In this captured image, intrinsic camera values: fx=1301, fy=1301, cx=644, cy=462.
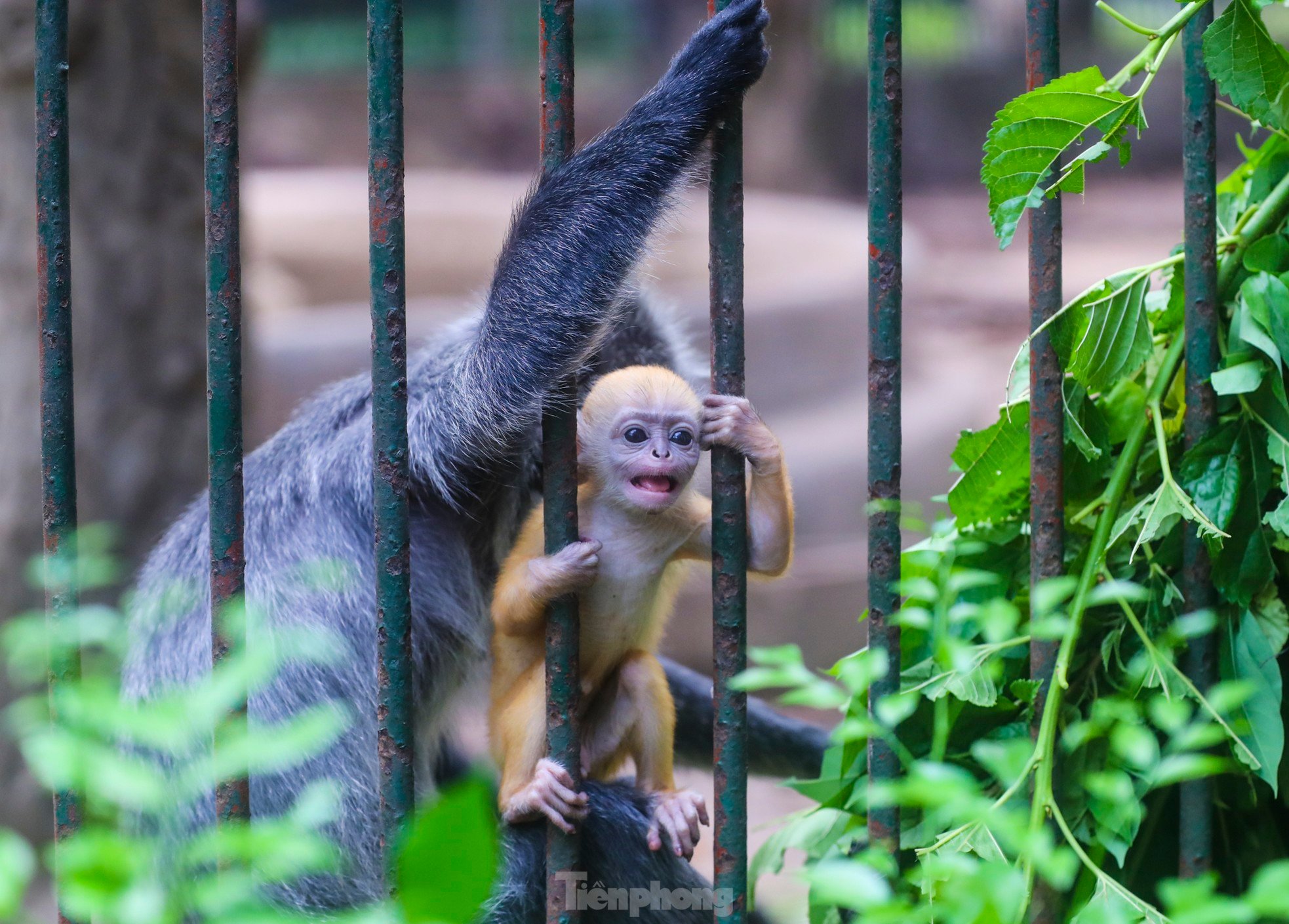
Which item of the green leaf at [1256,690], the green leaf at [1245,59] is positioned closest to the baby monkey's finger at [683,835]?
the green leaf at [1256,690]

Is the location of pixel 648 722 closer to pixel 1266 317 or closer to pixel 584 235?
pixel 584 235

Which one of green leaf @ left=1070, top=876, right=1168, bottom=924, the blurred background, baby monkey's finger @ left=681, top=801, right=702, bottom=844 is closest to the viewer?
green leaf @ left=1070, top=876, right=1168, bottom=924

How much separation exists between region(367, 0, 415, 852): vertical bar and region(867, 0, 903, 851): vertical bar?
54cm

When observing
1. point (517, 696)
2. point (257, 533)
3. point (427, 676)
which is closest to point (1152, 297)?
point (517, 696)

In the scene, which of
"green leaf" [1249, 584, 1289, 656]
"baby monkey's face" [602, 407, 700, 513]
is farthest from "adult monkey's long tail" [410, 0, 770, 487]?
"green leaf" [1249, 584, 1289, 656]

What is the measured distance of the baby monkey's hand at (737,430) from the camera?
1654mm

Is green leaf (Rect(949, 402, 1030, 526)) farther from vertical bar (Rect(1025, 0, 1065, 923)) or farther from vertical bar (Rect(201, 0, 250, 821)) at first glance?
vertical bar (Rect(201, 0, 250, 821))

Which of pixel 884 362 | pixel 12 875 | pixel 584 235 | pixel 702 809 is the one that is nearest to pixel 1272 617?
pixel 884 362

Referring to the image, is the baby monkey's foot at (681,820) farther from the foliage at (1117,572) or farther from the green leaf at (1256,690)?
the green leaf at (1256,690)

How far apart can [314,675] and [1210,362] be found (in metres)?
1.56

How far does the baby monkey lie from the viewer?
75.9 inches

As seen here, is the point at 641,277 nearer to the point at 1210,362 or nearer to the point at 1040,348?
the point at 1040,348

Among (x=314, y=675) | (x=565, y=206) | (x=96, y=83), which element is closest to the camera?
(x=565, y=206)

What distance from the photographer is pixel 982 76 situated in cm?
1928
